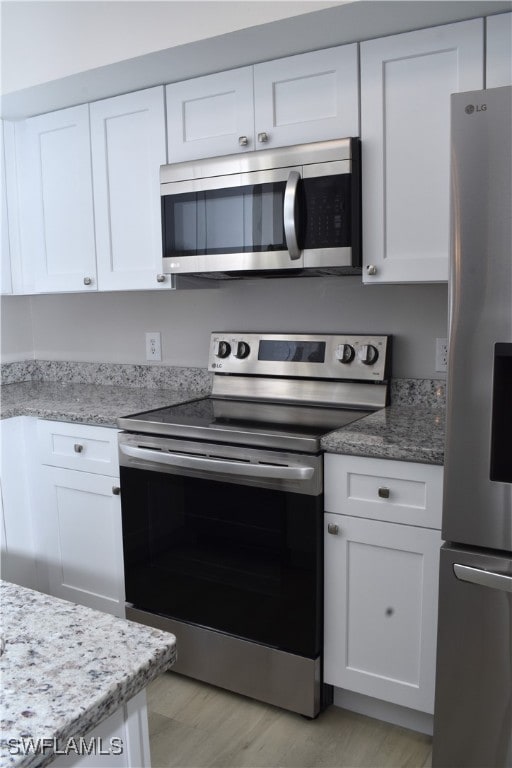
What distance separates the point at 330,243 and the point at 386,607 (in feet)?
3.63

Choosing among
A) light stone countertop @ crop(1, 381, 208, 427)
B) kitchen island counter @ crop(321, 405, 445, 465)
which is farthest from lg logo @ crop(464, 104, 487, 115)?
light stone countertop @ crop(1, 381, 208, 427)

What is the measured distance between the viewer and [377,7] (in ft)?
5.81

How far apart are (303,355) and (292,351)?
0.16ft

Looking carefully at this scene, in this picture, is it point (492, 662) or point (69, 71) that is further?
point (69, 71)

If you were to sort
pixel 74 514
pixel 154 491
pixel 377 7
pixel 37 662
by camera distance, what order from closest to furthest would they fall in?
pixel 37 662
pixel 377 7
pixel 154 491
pixel 74 514

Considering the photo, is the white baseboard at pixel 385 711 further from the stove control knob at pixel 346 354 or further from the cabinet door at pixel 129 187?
the cabinet door at pixel 129 187

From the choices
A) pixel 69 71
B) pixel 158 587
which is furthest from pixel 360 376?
pixel 69 71

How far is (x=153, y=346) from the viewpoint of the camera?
117 inches

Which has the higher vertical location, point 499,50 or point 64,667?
point 499,50

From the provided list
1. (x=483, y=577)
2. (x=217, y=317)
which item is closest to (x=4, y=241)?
(x=217, y=317)

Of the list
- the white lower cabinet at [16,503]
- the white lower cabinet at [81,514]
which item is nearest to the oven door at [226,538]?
the white lower cabinet at [81,514]

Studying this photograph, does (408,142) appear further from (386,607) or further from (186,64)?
(386,607)

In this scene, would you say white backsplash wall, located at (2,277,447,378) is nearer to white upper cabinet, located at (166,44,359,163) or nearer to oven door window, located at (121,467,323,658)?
white upper cabinet, located at (166,44,359,163)

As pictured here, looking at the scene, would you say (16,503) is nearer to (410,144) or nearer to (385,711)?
(385,711)
